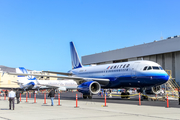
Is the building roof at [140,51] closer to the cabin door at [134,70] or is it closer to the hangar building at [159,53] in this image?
the hangar building at [159,53]

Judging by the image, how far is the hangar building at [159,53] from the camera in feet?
178

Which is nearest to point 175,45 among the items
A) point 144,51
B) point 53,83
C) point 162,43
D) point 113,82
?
point 162,43

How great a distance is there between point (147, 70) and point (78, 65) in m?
14.9

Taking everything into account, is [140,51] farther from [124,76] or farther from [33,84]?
[124,76]

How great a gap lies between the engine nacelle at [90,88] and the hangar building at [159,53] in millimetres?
33305

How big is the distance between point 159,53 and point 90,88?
121ft

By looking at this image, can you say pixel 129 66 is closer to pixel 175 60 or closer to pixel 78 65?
pixel 78 65

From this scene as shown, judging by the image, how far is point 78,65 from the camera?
3544cm

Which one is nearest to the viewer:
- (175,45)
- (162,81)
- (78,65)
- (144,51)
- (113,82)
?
(162,81)

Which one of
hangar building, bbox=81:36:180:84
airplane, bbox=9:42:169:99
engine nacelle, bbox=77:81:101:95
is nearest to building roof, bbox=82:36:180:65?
hangar building, bbox=81:36:180:84

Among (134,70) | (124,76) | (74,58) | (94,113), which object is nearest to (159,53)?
(74,58)

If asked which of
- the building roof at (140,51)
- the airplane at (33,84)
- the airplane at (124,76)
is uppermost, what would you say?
the building roof at (140,51)

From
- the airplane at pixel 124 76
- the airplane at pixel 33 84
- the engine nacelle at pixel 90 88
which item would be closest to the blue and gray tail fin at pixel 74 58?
the airplane at pixel 124 76

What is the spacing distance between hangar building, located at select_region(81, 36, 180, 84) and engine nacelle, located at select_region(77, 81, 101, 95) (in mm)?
33305
